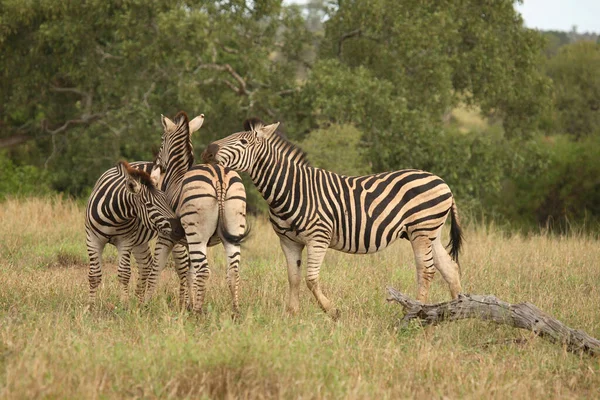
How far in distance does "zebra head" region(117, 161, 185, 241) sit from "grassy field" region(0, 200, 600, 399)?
773 mm

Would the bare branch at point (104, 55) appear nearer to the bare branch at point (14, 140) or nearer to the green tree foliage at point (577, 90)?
the bare branch at point (14, 140)

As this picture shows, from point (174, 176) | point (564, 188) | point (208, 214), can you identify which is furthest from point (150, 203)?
point (564, 188)

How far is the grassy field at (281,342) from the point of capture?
16.1 ft

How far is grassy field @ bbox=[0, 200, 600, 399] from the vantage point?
4895 millimetres

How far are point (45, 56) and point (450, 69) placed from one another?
29.0 feet

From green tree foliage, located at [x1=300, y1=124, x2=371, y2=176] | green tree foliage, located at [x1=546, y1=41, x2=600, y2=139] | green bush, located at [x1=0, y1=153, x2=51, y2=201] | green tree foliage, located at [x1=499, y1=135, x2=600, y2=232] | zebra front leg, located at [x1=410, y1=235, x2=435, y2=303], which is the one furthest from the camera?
green tree foliage, located at [x1=546, y1=41, x2=600, y2=139]

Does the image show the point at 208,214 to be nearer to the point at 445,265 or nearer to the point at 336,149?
the point at 445,265

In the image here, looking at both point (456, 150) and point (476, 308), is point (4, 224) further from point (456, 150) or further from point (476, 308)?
point (456, 150)

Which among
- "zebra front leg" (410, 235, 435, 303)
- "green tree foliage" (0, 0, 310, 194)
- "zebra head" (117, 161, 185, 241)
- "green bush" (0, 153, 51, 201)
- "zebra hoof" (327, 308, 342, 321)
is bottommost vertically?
"zebra hoof" (327, 308, 342, 321)

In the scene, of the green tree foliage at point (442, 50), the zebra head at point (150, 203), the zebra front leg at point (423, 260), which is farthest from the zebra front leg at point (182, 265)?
the green tree foliage at point (442, 50)

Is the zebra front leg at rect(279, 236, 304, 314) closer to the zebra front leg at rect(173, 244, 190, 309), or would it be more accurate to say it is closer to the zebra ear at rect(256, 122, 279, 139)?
the zebra ear at rect(256, 122, 279, 139)

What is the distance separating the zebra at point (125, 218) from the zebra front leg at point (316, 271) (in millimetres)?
1215

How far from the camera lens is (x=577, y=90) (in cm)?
2984

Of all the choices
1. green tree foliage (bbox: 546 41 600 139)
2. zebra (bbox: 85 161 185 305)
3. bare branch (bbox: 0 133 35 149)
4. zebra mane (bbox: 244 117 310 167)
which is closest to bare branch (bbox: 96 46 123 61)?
bare branch (bbox: 0 133 35 149)
